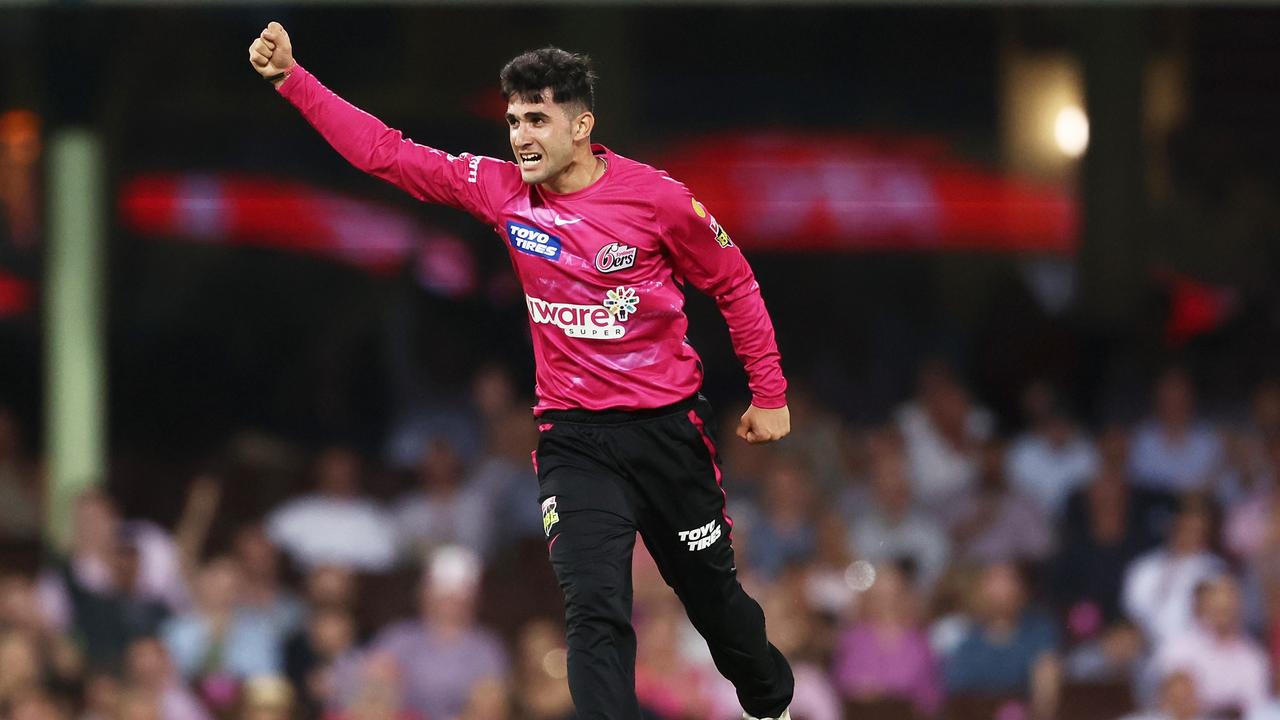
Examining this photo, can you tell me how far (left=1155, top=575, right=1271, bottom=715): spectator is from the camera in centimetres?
977

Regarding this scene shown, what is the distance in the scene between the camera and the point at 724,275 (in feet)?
17.1

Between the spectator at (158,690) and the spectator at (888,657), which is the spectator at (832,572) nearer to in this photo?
the spectator at (888,657)

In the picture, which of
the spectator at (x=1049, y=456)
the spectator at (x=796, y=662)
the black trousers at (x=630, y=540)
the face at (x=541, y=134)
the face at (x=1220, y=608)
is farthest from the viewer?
the spectator at (x=1049, y=456)

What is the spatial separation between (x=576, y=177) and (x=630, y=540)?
3.34ft

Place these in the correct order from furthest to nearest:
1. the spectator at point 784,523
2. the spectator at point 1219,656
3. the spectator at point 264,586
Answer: the spectator at point 784,523
the spectator at point 264,586
the spectator at point 1219,656

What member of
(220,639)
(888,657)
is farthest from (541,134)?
(220,639)

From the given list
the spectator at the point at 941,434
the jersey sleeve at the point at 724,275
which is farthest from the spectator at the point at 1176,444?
the jersey sleeve at the point at 724,275

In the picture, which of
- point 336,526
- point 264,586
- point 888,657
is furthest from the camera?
point 336,526

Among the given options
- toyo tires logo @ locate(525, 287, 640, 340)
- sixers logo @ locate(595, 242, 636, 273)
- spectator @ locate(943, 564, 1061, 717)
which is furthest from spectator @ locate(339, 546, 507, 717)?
sixers logo @ locate(595, 242, 636, 273)

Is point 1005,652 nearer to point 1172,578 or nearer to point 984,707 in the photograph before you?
point 984,707

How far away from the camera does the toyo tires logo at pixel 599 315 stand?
5102 mm

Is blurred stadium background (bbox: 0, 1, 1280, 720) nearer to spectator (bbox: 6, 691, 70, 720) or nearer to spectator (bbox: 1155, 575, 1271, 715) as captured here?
spectator (bbox: 1155, 575, 1271, 715)

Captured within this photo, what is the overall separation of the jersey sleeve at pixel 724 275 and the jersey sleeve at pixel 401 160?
456mm

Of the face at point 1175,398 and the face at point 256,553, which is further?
the face at point 1175,398
